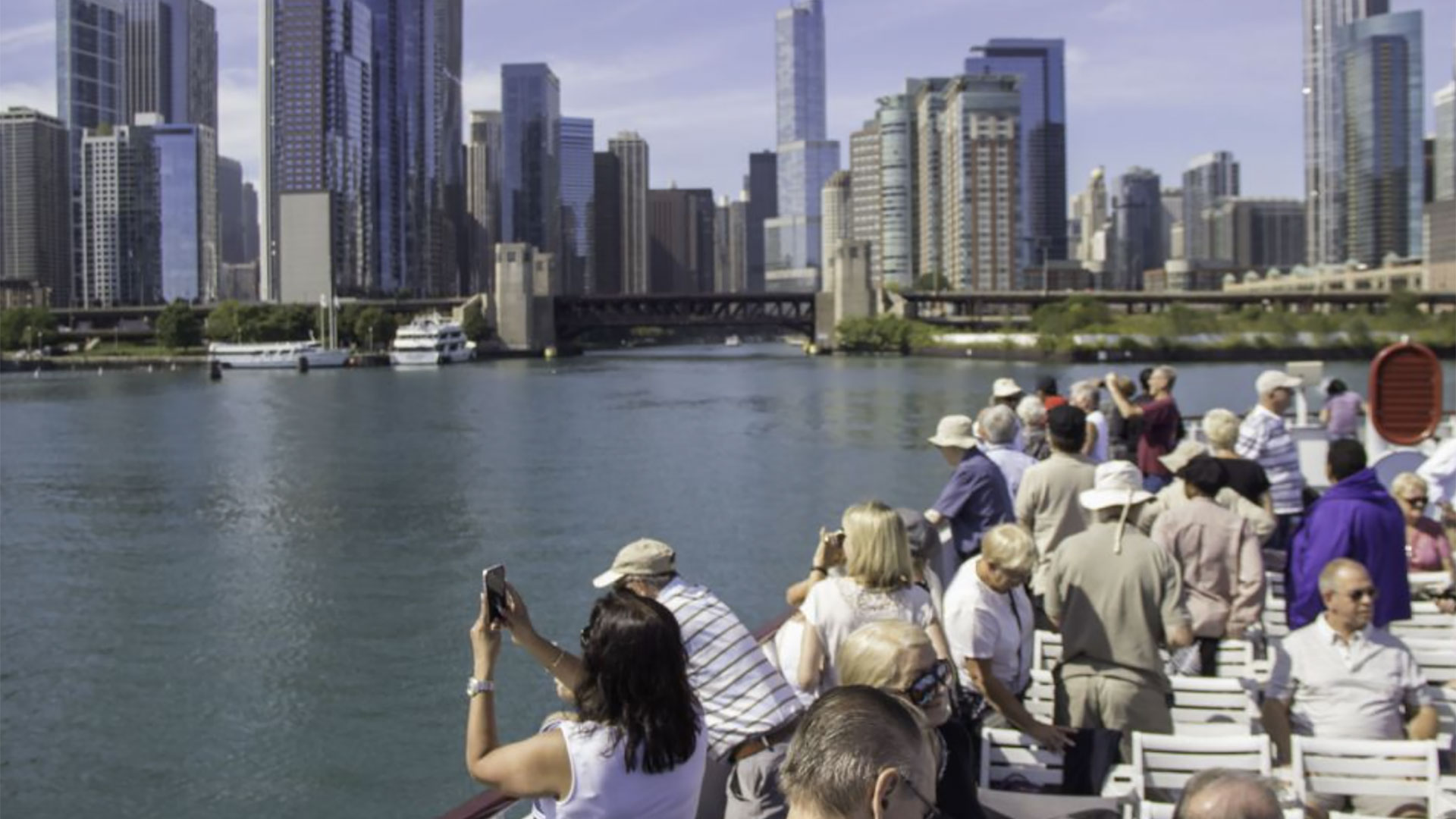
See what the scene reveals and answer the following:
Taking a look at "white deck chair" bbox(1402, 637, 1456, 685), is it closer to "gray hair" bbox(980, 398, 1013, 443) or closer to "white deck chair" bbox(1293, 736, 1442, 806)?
"white deck chair" bbox(1293, 736, 1442, 806)

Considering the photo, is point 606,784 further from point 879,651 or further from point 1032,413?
point 1032,413

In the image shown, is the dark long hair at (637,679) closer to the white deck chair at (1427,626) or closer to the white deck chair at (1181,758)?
the white deck chair at (1181,758)

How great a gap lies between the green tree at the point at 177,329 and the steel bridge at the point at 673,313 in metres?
28.6

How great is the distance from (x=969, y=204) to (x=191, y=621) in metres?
155

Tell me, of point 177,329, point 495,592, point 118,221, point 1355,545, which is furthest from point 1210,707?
point 118,221

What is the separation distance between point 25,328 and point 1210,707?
120m

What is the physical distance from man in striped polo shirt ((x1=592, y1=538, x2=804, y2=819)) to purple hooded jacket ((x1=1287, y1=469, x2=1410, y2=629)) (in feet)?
8.28

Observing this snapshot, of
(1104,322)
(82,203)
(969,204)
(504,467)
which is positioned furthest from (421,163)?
(504,467)

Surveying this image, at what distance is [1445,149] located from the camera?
19450cm

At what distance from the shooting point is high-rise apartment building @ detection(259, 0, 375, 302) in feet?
538

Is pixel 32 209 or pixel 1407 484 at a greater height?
pixel 32 209

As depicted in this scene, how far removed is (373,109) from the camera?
595ft

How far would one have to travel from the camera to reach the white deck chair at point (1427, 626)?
19.7ft

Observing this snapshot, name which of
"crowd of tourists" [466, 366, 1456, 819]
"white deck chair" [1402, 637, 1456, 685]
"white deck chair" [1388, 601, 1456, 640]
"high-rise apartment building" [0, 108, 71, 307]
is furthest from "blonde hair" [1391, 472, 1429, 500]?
"high-rise apartment building" [0, 108, 71, 307]
